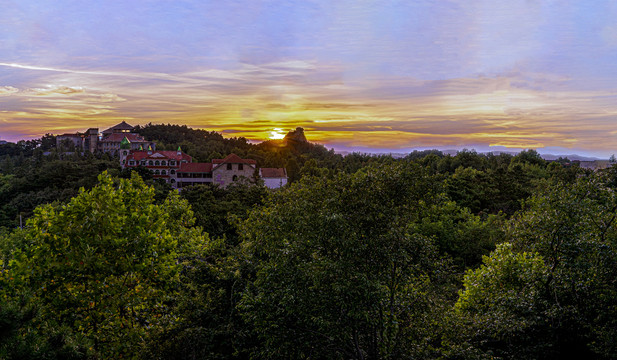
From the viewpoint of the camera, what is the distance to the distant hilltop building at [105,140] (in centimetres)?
10212

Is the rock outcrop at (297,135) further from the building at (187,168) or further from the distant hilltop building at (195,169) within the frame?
the building at (187,168)

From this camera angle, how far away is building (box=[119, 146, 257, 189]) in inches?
2736

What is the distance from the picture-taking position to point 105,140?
350ft

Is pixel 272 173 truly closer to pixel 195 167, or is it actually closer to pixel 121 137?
pixel 195 167

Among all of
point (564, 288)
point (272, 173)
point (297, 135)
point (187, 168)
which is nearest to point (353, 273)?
point (564, 288)

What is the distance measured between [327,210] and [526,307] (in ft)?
24.4

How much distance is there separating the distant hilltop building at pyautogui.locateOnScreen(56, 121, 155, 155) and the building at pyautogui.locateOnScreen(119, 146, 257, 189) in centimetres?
2679

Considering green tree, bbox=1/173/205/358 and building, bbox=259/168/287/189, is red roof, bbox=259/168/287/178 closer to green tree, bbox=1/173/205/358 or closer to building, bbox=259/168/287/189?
building, bbox=259/168/287/189

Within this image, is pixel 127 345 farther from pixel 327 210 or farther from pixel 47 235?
pixel 327 210

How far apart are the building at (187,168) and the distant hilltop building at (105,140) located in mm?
26788

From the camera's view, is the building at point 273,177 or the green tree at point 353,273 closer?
the green tree at point 353,273

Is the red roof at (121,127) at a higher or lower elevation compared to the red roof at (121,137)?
higher

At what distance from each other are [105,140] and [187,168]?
5077 cm

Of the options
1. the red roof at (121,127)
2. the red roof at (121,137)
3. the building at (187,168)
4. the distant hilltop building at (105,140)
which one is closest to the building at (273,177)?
the building at (187,168)
